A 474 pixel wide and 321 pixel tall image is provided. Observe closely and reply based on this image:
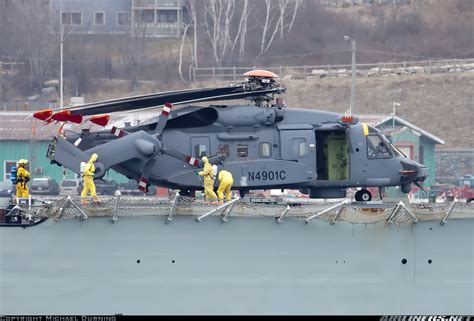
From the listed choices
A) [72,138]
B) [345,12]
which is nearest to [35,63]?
[345,12]

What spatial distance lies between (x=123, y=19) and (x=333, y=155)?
6903cm

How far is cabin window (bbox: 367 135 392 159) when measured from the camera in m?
29.0

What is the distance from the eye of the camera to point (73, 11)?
303 ft

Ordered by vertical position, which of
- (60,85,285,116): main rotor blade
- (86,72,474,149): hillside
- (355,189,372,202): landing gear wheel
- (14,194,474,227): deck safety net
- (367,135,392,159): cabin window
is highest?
(60,85,285,116): main rotor blade

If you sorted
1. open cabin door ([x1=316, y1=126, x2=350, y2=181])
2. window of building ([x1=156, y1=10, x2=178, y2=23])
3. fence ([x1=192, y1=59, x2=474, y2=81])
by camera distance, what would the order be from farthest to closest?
window of building ([x1=156, y1=10, x2=178, y2=23]) < fence ([x1=192, y1=59, x2=474, y2=81]) < open cabin door ([x1=316, y1=126, x2=350, y2=181])

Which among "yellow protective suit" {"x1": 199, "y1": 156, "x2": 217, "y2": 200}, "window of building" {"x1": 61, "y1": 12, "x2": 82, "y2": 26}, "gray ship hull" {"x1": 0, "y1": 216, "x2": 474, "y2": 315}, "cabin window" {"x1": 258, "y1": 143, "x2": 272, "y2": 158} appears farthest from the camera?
"window of building" {"x1": 61, "y1": 12, "x2": 82, "y2": 26}

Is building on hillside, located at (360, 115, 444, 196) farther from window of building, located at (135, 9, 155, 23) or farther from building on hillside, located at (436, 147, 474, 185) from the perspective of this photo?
window of building, located at (135, 9, 155, 23)

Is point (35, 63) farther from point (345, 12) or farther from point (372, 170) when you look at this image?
point (372, 170)

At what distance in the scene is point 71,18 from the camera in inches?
3597

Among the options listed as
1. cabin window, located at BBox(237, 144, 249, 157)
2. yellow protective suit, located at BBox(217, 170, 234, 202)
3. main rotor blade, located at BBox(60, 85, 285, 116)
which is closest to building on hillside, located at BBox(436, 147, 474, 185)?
main rotor blade, located at BBox(60, 85, 285, 116)

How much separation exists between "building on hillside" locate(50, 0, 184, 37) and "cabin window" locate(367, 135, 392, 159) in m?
59.3

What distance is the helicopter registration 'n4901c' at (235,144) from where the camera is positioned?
27.0 meters

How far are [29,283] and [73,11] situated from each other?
2748 inches

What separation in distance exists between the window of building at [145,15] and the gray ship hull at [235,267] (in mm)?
73902
